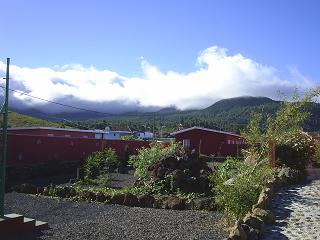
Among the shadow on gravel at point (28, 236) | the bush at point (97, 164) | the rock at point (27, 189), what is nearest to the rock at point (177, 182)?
the rock at point (27, 189)

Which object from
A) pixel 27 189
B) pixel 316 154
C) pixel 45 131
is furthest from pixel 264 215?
pixel 45 131

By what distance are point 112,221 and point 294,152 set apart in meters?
10.5

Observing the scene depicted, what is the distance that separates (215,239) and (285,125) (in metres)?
12.5

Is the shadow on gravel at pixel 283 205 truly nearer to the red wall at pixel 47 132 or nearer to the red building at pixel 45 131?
the red building at pixel 45 131

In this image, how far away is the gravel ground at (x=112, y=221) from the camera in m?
8.17

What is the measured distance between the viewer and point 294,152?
17.9 metres

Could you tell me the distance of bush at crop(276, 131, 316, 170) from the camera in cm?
1778

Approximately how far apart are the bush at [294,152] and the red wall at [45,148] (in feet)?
36.5

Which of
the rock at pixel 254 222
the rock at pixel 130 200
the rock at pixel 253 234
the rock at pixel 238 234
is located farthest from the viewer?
the rock at pixel 130 200

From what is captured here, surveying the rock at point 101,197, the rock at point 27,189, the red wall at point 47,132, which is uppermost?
the red wall at point 47,132

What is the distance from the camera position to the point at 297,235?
8008 millimetres

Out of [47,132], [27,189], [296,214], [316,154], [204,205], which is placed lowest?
[27,189]

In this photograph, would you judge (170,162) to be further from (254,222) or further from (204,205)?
(254,222)

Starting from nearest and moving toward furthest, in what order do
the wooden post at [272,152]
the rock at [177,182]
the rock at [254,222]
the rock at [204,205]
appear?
the rock at [254,222]
the rock at [204,205]
the rock at [177,182]
the wooden post at [272,152]
